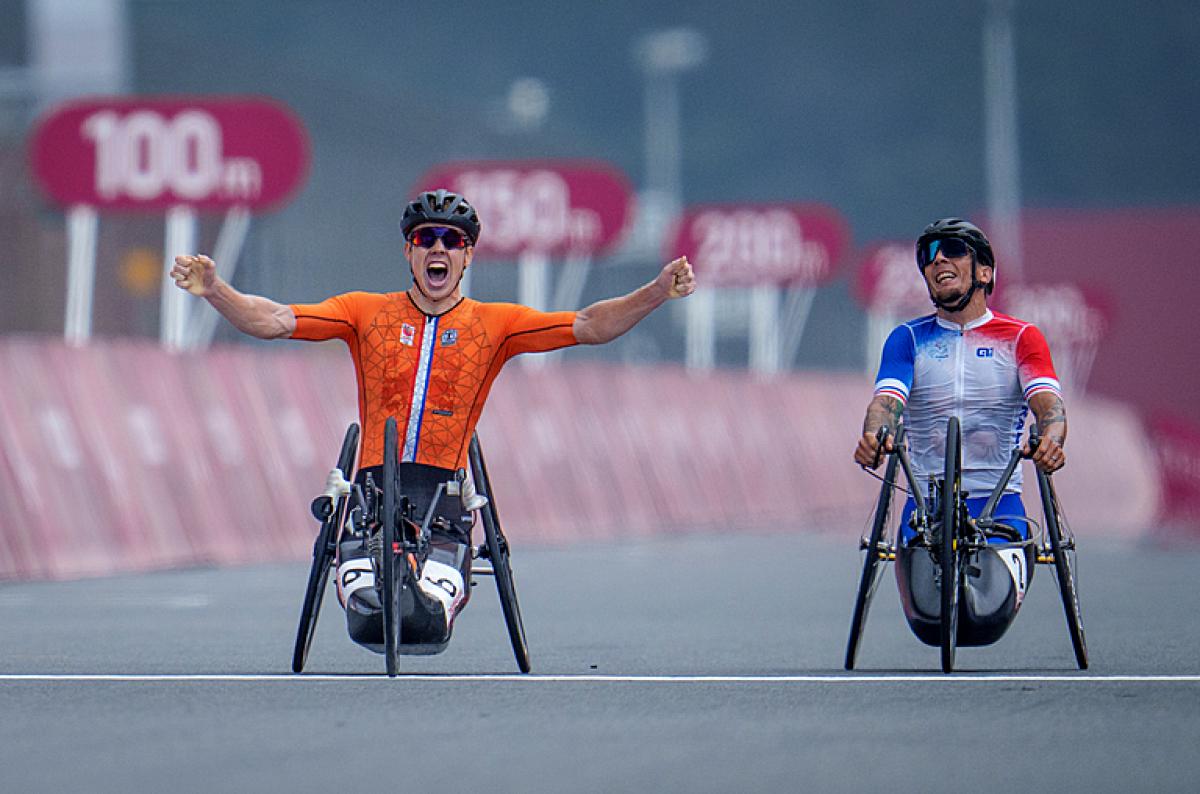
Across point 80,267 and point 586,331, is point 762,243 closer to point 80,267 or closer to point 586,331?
point 80,267

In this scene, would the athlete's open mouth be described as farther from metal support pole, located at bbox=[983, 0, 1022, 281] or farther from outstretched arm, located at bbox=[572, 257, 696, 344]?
metal support pole, located at bbox=[983, 0, 1022, 281]

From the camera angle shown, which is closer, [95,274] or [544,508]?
[544,508]

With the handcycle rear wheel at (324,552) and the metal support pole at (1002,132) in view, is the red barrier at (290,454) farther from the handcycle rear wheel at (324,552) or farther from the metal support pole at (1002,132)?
the metal support pole at (1002,132)

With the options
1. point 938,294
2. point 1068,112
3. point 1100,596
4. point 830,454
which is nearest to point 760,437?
point 830,454

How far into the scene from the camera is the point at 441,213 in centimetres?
1042

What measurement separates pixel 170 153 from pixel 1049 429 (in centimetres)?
1803

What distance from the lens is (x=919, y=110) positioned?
367 ft

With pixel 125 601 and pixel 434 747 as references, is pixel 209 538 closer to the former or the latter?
pixel 125 601

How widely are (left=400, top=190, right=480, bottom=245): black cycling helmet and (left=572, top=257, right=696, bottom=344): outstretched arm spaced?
22.1 inches

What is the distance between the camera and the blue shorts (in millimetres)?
10617

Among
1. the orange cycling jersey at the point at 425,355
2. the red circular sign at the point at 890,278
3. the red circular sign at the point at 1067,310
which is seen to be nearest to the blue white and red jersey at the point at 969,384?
the orange cycling jersey at the point at 425,355

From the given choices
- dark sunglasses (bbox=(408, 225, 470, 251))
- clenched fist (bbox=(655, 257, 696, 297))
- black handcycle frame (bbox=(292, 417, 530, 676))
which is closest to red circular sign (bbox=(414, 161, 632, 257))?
dark sunglasses (bbox=(408, 225, 470, 251))

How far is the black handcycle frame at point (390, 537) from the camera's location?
32.1 feet

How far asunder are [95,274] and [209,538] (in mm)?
21338
